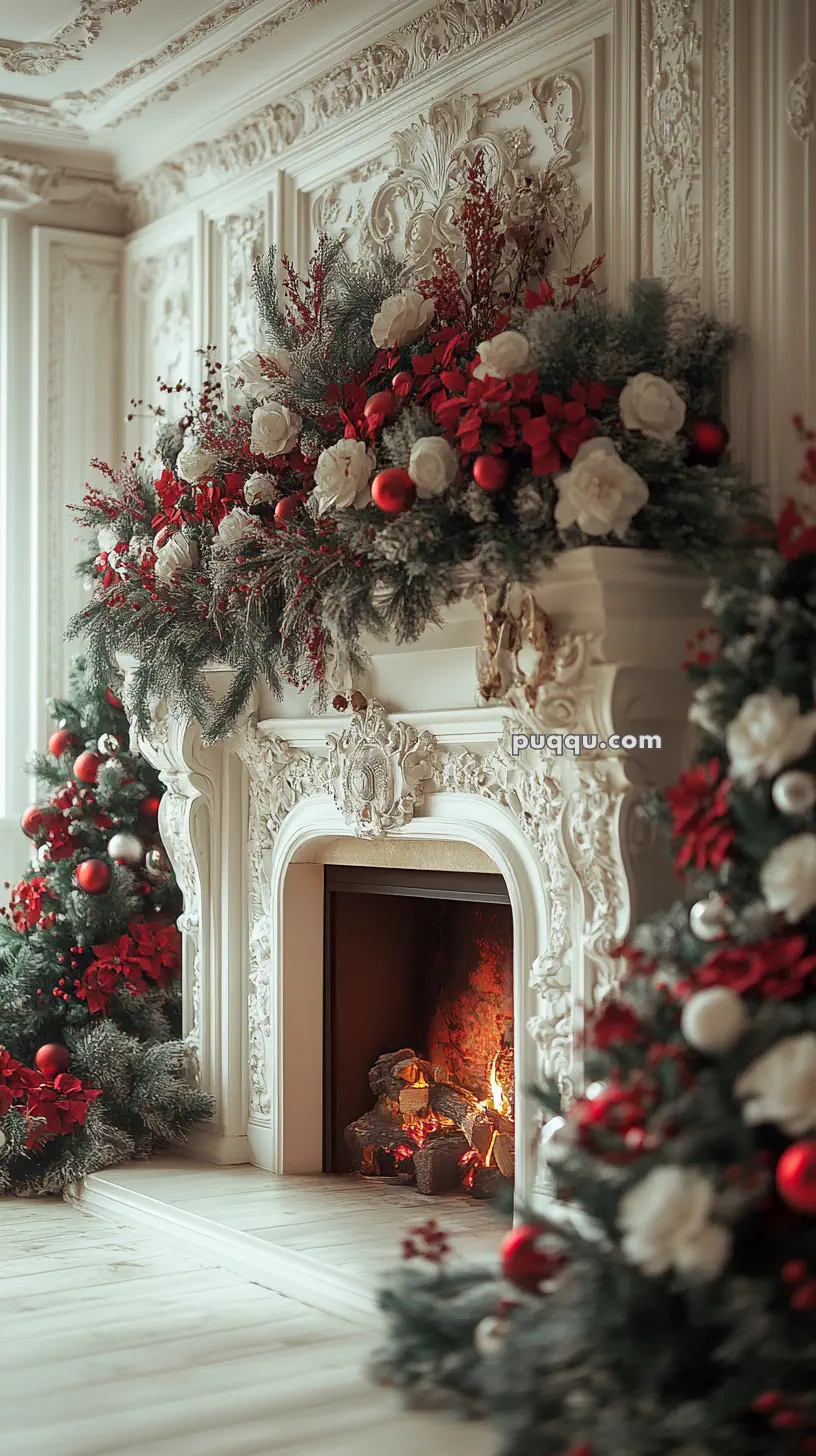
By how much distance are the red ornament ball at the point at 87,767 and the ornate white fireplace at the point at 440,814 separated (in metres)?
0.26

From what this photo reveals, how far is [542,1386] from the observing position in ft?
7.37

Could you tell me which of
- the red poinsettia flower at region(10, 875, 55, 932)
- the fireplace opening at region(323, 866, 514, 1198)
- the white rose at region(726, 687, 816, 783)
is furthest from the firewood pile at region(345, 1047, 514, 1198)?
the white rose at region(726, 687, 816, 783)

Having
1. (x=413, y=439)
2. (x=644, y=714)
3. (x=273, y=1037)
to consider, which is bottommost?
(x=273, y=1037)

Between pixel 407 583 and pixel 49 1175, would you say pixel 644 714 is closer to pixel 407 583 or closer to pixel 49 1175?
pixel 407 583

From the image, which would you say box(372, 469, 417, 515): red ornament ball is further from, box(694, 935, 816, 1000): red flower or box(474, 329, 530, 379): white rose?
box(694, 935, 816, 1000): red flower

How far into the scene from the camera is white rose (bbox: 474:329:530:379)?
2.99 meters

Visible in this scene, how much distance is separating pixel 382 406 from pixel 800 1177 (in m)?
1.83

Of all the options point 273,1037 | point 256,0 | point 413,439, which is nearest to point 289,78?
point 256,0

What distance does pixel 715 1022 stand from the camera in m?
2.25

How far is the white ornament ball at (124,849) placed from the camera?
4.52m

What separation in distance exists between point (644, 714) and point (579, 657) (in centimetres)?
17

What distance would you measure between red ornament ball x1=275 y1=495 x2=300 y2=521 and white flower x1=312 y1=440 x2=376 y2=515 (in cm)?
25

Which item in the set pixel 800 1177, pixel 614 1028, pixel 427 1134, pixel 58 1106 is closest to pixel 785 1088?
pixel 800 1177

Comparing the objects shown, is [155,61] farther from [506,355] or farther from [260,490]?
[506,355]
